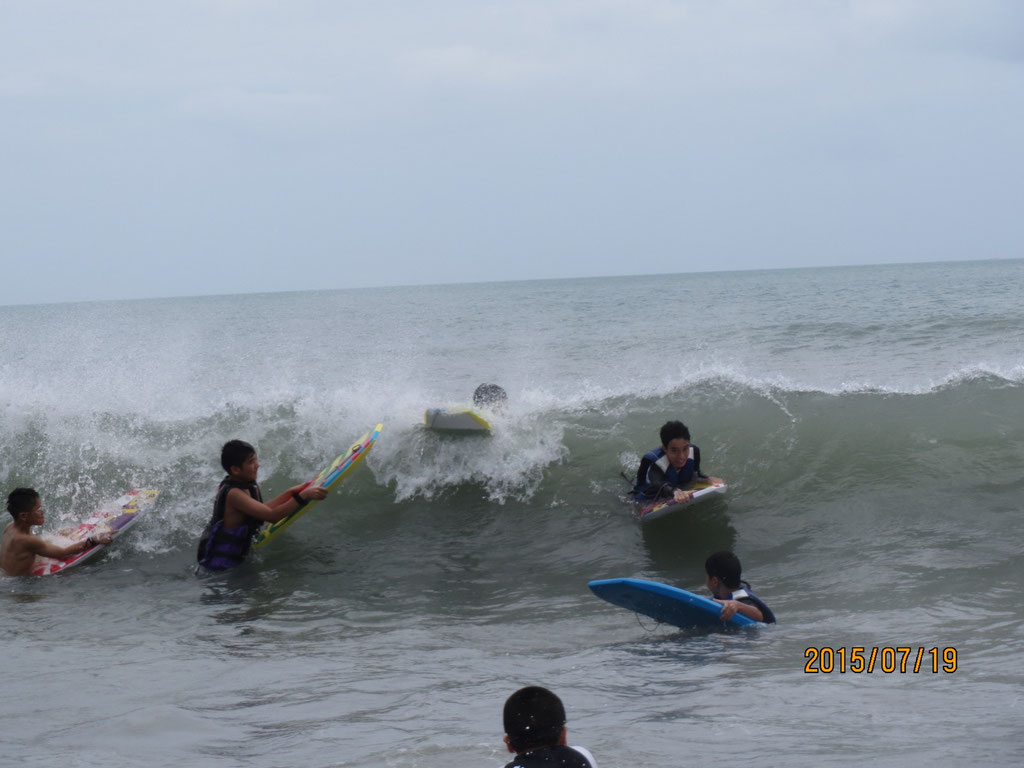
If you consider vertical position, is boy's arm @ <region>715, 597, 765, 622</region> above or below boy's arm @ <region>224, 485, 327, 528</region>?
below

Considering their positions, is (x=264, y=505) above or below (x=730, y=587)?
above

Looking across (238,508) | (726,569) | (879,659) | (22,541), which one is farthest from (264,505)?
(879,659)

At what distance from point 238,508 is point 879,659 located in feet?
15.7

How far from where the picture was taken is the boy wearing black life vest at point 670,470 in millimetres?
7617

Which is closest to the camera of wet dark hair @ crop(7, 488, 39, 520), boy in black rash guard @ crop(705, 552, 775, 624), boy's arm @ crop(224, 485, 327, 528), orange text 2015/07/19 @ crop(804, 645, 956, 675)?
orange text 2015/07/19 @ crop(804, 645, 956, 675)

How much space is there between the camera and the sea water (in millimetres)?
3842

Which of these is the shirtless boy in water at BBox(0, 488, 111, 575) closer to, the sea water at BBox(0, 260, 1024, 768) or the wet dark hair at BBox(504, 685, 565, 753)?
the sea water at BBox(0, 260, 1024, 768)

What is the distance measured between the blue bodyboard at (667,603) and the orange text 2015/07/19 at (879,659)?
55 cm

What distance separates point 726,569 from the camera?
5281mm

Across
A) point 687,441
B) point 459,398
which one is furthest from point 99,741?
point 459,398

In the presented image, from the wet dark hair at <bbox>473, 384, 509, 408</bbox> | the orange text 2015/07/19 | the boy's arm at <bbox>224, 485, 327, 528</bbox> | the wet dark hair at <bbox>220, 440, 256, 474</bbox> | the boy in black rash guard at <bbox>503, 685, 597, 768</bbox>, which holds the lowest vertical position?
the orange text 2015/07/19

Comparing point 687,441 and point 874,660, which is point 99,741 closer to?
point 874,660

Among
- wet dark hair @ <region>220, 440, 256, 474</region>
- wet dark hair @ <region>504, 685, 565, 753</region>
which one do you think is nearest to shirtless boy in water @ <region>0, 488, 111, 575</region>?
wet dark hair @ <region>220, 440, 256, 474</region>

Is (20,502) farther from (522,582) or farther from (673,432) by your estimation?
(673,432)
